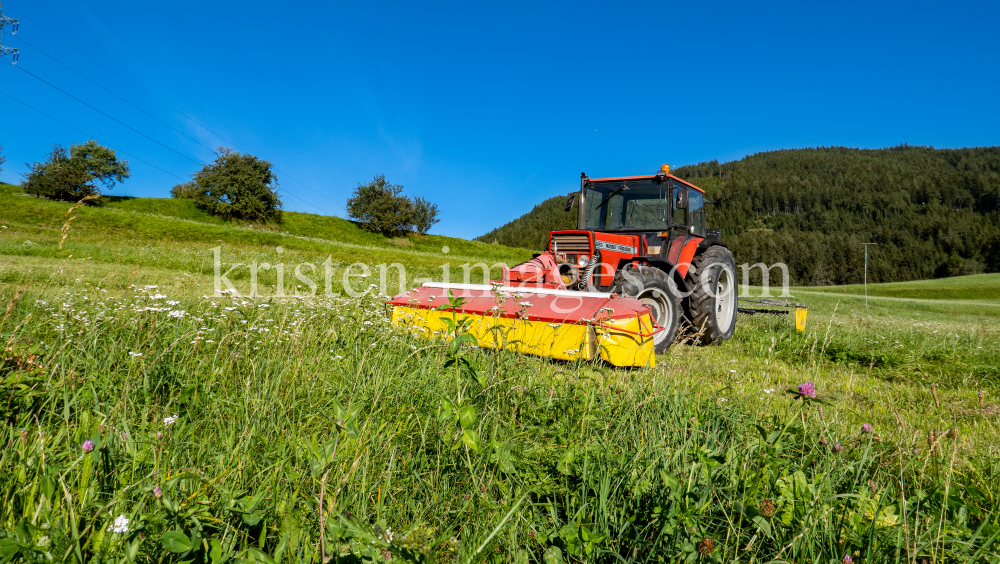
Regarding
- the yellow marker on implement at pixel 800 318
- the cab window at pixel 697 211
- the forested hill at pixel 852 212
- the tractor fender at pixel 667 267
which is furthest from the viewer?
the forested hill at pixel 852 212

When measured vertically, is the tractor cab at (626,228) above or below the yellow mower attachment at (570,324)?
above

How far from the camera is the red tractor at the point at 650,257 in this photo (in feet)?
17.5

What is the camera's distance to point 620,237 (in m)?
6.19

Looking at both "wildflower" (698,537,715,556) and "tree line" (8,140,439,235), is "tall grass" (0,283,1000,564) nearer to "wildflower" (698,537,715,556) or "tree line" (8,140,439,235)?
"wildflower" (698,537,715,556)

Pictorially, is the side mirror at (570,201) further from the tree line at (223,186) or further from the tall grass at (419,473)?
the tree line at (223,186)

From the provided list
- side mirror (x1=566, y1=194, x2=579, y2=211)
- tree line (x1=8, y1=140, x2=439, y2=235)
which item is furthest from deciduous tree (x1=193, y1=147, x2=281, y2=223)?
side mirror (x1=566, y1=194, x2=579, y2=211)

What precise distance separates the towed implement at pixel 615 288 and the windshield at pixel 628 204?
0.01m

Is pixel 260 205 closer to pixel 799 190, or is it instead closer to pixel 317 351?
pixel 317 351

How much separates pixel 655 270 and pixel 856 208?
497 ft

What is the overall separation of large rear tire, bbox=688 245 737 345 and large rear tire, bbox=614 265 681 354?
33 cm

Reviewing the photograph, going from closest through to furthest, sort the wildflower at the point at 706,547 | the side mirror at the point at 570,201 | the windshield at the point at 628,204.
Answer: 1. the wildflower at the point at 706,547
2. the windshield at the point at 628,204
3. the side mirror at the point at 570,201

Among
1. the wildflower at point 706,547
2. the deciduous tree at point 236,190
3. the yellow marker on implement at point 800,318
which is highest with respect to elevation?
the deciduous tree at point 236,190

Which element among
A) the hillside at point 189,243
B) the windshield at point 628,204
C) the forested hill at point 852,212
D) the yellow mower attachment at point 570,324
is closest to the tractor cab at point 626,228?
the windshield at point 628,204

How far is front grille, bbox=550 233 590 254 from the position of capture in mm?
5680
